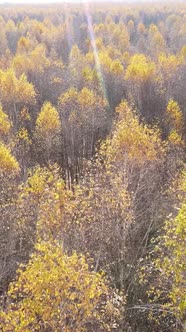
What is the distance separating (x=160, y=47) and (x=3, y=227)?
304ft

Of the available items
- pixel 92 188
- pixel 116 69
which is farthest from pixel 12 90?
pixel 92 188

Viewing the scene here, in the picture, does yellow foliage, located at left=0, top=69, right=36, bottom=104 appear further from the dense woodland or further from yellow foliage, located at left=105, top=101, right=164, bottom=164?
yellow foliage, located at left=105, top=101, right=164, bottom=164

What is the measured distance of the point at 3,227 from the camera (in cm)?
2617

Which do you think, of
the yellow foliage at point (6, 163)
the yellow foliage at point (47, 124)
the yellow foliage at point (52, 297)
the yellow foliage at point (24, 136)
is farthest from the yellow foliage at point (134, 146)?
the yellow foliage at point (47, 124)

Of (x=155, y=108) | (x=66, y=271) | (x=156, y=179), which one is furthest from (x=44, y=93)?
(x=66, y=271)

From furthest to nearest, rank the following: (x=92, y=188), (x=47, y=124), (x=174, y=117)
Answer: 1. (x=174, y=117)
2. (x=47, y=124)
3. (x=92, y=188)

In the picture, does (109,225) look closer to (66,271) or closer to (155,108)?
(66,271)

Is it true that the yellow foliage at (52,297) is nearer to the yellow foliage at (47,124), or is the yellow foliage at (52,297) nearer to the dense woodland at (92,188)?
the dense woodland at (92,188)

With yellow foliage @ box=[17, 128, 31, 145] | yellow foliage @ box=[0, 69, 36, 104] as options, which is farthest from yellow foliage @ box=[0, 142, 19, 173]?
yellow foliage @ box=[0, 69, 36, 104]

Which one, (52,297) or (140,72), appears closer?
(52,297)

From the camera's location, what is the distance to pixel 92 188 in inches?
1041

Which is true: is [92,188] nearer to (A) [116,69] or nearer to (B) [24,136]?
(B) [24,136]

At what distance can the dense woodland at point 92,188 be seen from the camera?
1675 cm

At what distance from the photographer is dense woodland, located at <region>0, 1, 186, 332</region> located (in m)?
16.8
